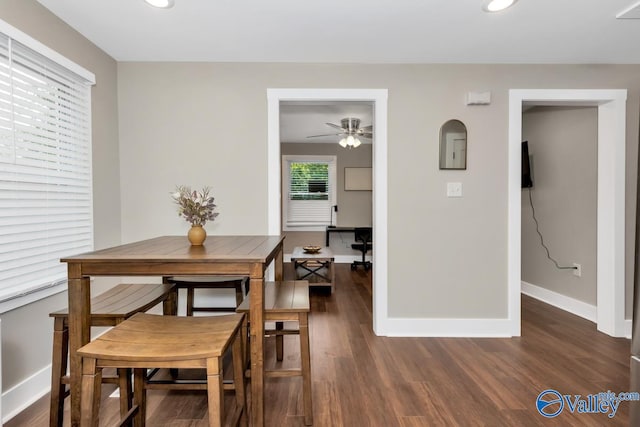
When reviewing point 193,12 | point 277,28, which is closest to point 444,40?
point 277,28

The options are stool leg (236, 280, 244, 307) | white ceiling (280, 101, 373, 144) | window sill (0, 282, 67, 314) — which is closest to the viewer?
window sill (0, 282, 67, 314)

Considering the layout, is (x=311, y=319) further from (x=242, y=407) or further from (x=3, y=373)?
(x=3, y=373)

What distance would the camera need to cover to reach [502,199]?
273cm

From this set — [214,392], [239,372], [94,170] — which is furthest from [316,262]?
[214,392]

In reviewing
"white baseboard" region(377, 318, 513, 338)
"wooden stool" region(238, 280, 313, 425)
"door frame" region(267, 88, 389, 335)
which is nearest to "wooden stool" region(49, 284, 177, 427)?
"wooden stool" region(238, 280, 313, 425)

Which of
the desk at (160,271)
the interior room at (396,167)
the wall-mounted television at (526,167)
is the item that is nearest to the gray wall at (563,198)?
the interior room at (396,167)

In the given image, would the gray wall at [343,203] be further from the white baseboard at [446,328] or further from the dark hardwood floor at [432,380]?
the white baseboard at [446,328]

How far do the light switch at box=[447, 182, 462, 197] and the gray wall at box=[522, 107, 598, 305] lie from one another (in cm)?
146

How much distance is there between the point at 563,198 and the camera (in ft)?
11.1

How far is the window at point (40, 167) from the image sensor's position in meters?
1.71

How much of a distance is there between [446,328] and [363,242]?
106 inches

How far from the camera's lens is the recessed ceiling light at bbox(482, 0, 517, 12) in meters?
1.86

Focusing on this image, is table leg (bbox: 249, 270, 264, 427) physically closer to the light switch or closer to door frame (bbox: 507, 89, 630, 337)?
the light switch

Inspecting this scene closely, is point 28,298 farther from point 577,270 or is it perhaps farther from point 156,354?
point 577,270
